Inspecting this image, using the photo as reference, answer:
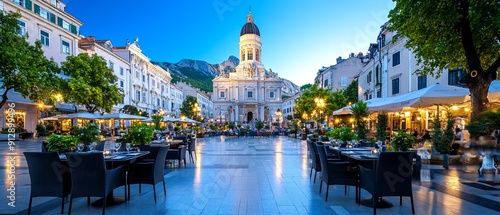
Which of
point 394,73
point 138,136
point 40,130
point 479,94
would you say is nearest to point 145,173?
point 138,136

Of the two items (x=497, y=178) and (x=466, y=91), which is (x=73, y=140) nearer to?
(x=497, y=178)

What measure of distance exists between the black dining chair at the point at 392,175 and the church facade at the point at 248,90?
67462 millimetres

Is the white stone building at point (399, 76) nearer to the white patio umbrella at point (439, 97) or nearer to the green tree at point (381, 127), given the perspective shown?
the green tree at point (381, 127)

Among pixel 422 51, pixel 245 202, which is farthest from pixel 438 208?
pixel 422 51

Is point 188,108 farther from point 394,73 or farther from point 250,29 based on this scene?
point 394,73

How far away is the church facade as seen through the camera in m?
73.4

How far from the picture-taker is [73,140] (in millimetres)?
5770

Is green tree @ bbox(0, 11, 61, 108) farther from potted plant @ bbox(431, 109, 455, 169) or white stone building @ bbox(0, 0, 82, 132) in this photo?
potted plant @ bbox(431, 109, 455, 169)

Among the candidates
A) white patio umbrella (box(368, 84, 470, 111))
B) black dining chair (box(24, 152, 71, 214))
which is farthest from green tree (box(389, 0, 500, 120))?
black dining chair (box(24, 152, 71, 214))

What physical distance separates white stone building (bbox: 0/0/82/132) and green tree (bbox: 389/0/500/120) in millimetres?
27435

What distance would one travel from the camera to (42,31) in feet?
90.6

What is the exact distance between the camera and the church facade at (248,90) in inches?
2891

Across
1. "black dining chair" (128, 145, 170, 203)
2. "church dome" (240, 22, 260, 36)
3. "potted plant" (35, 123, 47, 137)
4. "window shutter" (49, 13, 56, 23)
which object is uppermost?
"church dome" (240, 22, 260, 36)

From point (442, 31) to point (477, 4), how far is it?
1483 millimetres
